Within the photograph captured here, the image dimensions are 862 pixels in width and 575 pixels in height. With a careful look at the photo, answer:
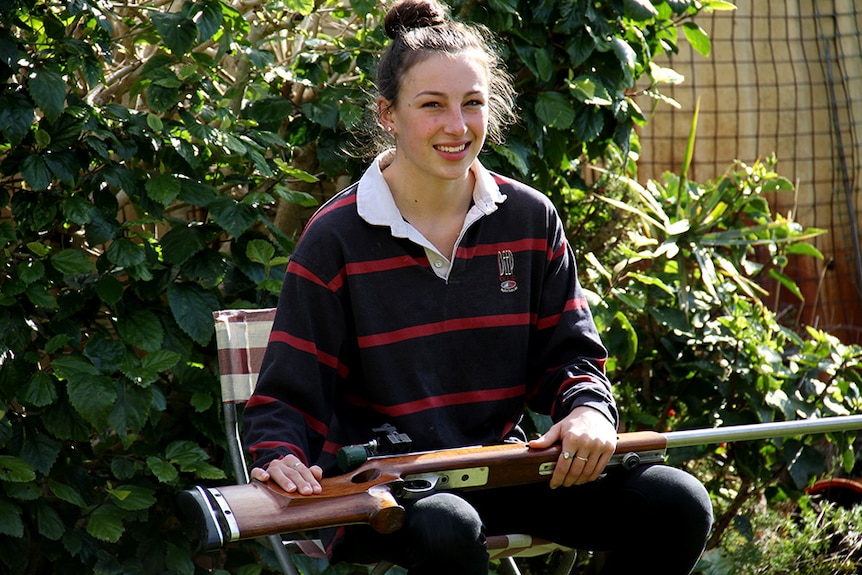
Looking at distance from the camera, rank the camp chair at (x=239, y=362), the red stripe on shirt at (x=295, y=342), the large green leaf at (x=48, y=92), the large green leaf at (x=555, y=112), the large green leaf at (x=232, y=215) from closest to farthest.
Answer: the red stripe on shirt at (x=295, y=342) → the camp chair at (x=239, y=362) → the large green leaf at (x=48, y=92) → the large green leaf at (x=232, y=215) → the large green leaf at (x=555, y=112)

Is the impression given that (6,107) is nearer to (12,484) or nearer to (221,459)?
(12,484)

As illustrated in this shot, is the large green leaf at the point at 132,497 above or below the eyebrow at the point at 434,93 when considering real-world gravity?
below

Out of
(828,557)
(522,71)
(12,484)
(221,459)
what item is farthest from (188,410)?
(828,557)

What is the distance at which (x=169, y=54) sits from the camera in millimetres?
2771

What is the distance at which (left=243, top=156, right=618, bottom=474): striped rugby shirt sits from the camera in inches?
Answer: 80.4

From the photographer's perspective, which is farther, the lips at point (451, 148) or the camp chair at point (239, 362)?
the camp chair at point (239, 362)

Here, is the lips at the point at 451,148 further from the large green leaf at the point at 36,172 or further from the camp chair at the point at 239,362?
the large green leaf at the point at 36,172

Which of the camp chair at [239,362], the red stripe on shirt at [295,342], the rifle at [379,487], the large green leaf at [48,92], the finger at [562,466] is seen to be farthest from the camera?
the large green leaf at [48,92]

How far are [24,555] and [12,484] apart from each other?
214mm

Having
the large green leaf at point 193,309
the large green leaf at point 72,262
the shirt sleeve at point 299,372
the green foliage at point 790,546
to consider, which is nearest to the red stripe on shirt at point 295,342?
the shirt sleeve at point 299,372

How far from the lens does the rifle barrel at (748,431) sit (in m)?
2.04

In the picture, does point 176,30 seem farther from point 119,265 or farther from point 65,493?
point 65,493

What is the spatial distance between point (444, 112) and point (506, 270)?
0.36 m

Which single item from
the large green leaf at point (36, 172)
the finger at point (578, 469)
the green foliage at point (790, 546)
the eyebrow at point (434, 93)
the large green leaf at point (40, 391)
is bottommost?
the green foliage at point (790, 546)
